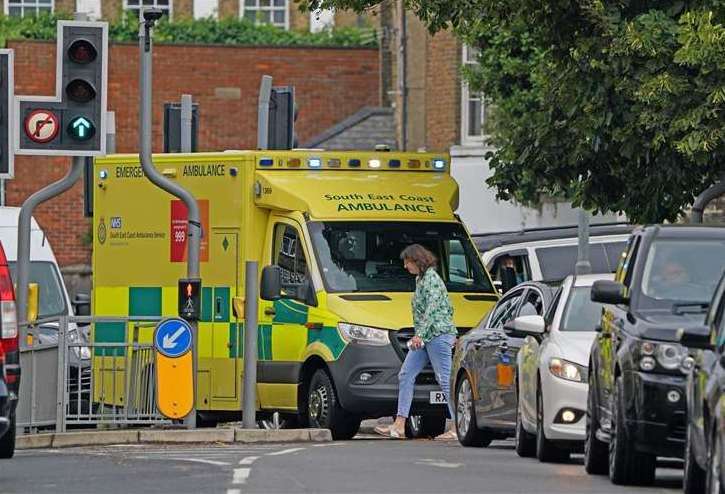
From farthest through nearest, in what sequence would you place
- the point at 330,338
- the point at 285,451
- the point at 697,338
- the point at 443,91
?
the point at 443,91 < the point at 330,338 < the point at 285,451 < the point at 697,338

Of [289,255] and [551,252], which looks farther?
[551,252]

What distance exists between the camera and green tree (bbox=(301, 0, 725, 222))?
68.5 feet

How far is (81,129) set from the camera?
2111 cm

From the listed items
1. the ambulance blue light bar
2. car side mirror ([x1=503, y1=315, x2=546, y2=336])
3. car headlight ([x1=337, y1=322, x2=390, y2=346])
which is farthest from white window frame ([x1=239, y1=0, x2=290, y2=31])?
car side mirror ([x1=503, y1=315, x2=546, y2=336])

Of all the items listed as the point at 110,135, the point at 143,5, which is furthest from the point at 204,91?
the point at 110,135

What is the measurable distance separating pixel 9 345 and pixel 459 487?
4424 millimetres

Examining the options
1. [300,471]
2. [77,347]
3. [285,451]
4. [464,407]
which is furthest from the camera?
[77,347]

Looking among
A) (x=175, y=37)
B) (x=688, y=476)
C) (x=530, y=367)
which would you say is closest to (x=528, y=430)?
(x=530, y=367)

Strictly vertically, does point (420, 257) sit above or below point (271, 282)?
above

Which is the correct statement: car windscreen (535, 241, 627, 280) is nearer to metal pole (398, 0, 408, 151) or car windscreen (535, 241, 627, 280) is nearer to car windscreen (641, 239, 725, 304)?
car windscreen (641, 239, 725, 304)

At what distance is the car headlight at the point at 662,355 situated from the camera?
14.0 metres

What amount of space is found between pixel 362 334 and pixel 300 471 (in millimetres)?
5908

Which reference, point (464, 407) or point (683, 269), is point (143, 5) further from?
point (683, 269)

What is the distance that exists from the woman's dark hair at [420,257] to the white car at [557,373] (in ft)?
8.52
